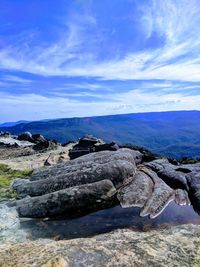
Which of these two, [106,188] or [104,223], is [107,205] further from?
[104,223]

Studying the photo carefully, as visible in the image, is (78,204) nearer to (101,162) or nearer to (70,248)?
(101,162)

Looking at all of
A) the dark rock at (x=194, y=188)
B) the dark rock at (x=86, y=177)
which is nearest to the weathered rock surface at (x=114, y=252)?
the dark rock at (x=194, y=188)

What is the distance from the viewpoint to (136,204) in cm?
2172

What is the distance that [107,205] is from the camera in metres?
22.2

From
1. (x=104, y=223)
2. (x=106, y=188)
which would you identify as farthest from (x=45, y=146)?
(x=104, y=223)

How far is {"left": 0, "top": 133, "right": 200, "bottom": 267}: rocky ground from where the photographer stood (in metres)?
13.1

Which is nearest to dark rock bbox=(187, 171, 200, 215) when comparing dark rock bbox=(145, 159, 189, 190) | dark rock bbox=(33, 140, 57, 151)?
dark rock bbox=(145, 159, 189, 190)

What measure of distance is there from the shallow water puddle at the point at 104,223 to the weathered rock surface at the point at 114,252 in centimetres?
234

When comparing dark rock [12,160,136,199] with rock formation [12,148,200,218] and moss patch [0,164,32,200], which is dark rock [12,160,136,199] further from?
moss patch [0,164,32,200]

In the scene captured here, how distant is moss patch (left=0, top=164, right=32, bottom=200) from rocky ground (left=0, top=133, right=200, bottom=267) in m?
0.74

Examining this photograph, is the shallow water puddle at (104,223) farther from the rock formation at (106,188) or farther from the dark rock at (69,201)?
the dark rock at (69,201)

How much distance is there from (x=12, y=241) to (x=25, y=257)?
3.74 meters

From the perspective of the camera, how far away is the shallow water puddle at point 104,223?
1795cm

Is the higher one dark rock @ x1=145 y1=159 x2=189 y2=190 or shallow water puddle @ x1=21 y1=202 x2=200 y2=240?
dark rock @ x1=145 y1=159 x2=189 y2=190
